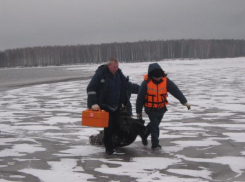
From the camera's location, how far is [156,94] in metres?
7.58

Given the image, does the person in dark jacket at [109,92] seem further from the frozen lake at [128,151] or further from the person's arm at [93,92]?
the frozen lake at [128,151]

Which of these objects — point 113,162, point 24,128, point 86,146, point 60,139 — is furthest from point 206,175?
point 24,128

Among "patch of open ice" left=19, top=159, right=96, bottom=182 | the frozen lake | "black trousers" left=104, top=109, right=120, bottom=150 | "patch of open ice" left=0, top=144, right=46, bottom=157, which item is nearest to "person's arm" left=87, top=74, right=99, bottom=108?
"black trousers" left=104, top=109, right=120, bottom=150

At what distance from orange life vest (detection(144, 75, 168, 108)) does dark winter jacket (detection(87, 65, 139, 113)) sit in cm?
47

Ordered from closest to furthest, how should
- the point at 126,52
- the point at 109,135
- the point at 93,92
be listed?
1. the point at 93,92
2. the point at 109,135
3. the point at 126,52

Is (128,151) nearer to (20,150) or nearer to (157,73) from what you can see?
(157,73)

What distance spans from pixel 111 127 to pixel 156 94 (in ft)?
2.97

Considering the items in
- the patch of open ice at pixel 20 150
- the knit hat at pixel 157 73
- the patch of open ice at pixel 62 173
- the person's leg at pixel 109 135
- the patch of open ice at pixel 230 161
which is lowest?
the patch of open ice at pixel 20 150

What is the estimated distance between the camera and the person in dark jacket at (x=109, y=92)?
7.27 m

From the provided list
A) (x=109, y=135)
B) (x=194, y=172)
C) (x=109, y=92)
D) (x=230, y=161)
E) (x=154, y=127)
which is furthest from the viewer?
(x=154, y=127)

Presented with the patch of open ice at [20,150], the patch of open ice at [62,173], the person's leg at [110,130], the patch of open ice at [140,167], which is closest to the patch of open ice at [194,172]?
the patch of open ice at [140,167]

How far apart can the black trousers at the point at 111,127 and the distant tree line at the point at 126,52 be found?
417 feet

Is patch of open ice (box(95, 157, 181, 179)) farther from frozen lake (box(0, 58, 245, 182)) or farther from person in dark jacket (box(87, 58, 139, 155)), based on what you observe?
person in dark jacket (box(87, 58, 139, 155))

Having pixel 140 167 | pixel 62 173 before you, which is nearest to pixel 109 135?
pixel 140 167
